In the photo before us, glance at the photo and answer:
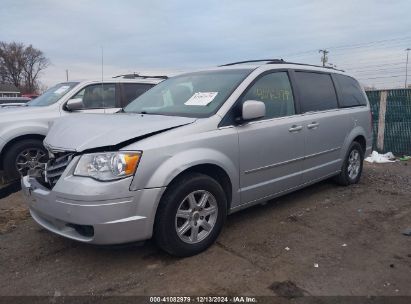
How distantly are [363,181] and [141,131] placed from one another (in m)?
4.55

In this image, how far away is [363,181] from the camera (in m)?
6.43

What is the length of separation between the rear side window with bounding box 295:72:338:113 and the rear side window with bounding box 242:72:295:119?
252 millimetres

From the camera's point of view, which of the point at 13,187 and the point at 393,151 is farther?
the point at 393,151

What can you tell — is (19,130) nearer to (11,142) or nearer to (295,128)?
(11,142)

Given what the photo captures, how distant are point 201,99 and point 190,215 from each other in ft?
4.13

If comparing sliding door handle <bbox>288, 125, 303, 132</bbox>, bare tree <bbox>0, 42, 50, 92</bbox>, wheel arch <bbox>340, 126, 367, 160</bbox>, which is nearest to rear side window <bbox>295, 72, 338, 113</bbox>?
sliding door handle <bbox>288, 125, 303, 132</bbox>

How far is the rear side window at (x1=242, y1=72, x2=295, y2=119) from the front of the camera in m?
4.16

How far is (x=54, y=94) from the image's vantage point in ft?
22.8

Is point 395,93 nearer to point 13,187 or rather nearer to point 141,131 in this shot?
point 141,131

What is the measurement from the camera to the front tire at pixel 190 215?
325 cm

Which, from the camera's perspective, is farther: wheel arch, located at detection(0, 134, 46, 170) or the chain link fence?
the chain link fence

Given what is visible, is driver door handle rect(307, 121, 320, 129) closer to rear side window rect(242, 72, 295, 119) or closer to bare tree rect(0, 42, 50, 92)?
rear side window rect(242, 72, 295, 119)

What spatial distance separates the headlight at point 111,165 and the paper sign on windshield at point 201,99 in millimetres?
1115

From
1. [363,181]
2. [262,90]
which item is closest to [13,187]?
[262,90]
